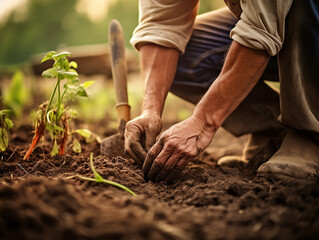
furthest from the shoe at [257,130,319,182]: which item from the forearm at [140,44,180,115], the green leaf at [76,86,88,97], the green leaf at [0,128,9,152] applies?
the green leaf at [0,128,9,152]

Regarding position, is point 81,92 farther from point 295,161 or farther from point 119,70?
point 295,161

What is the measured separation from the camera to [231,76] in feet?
4.96

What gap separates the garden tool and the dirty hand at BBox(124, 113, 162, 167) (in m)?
0.29

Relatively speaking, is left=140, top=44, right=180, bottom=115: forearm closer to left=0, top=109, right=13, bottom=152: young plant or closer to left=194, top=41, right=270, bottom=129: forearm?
left=194, top=41, right=270, bottom=129: forearm

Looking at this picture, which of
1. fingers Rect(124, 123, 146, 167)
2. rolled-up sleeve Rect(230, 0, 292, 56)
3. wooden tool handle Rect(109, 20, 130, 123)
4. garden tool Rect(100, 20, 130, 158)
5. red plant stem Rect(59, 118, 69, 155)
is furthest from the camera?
wooden tool handle Rect(109, 20, 130, 123)

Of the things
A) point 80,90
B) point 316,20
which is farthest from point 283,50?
point 80,90

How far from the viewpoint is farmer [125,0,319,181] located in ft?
4.83

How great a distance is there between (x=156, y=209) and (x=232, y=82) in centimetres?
78

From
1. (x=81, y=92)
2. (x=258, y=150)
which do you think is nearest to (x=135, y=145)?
(x=81, y=92)

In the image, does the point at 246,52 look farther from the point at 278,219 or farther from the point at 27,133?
the point at 27,133

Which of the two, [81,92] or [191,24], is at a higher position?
[191,24]

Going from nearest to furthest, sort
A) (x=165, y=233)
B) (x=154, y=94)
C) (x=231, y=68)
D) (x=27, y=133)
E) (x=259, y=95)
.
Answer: (x=165, y=233) → (x=231, y=68) → (x=154, y=94) → (x=259, y=95) → (x=27, y=133)

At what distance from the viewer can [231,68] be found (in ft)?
4.96

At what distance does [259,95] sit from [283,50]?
0.70 m
